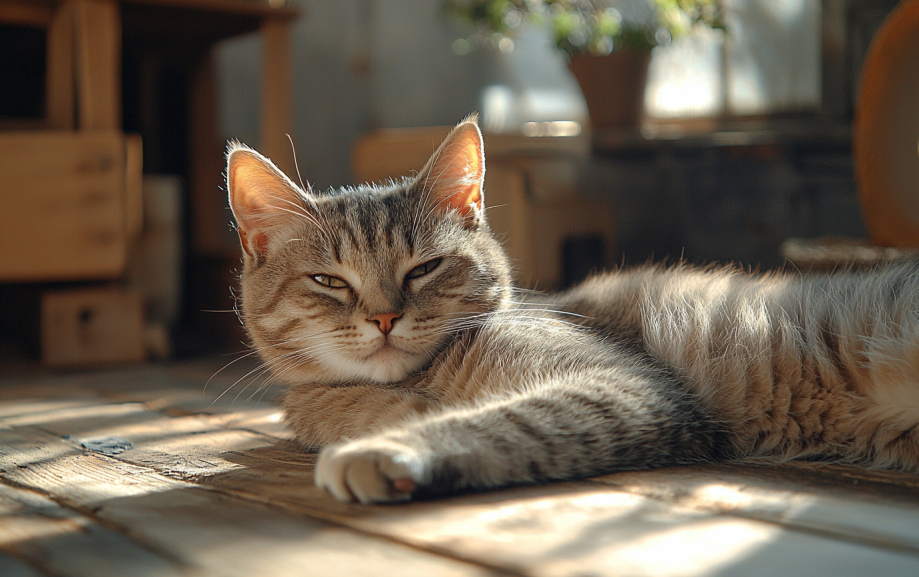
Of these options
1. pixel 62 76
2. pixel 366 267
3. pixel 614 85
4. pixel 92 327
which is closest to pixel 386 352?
pixel 366 267

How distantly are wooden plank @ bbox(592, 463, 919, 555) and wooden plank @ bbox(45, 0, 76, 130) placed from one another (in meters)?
2.30

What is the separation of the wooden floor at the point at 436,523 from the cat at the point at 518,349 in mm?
74

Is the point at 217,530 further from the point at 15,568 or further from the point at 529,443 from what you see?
the point at 529,443

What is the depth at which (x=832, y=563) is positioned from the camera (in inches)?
30.8

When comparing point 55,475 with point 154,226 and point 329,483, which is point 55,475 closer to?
point 329,483

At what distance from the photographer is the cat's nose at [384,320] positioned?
4.28 feet

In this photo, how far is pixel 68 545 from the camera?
2.80ft

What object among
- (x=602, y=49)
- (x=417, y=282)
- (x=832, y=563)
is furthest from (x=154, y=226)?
(x=832, y=563)

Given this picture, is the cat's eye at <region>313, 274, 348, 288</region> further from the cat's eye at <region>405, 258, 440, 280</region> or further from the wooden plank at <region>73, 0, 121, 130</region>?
the wooden plank at <region>73, 0, 121, 130</region>

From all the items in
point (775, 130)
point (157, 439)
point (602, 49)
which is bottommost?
point (157, 439)

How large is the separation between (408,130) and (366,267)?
84.8 inches

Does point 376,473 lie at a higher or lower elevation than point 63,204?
lower

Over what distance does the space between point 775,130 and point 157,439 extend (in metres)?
3.21

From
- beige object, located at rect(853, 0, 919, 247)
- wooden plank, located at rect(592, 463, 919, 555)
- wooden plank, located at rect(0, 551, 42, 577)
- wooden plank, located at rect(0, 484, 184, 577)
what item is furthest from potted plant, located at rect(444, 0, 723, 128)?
wooden plank, located at rect(0, 551, 42, 577)
